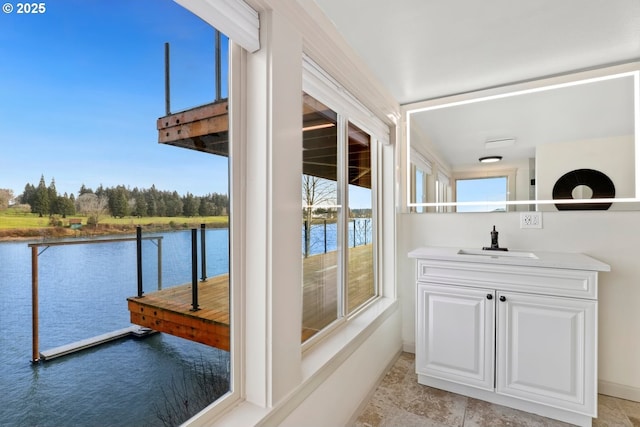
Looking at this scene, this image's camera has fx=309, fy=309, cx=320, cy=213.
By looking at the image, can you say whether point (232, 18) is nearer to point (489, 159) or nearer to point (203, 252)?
point (203, 252)

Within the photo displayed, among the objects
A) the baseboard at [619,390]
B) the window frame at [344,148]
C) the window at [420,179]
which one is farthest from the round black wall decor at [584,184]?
the window frame at [344,148]

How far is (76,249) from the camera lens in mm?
795

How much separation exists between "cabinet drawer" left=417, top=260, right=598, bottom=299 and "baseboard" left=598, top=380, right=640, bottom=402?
88 centimetres

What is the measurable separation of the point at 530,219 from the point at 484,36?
1.31 metres

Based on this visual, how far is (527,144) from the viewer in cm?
230

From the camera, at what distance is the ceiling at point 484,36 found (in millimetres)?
1500

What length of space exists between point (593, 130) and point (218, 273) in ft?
8.43

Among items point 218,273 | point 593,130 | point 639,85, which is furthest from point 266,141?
point 639,85

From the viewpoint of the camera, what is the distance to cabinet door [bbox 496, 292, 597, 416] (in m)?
1.69

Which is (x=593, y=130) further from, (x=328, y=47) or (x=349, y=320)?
(x=349, y=320)

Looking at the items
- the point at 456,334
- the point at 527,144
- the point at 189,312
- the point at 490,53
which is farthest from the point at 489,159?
the point at 189,312

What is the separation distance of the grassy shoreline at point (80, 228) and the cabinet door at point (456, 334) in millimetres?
1651

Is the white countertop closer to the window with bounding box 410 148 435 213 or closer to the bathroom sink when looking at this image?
the bathroom sink

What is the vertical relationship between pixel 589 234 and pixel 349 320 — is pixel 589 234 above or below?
above
